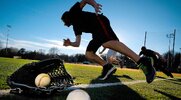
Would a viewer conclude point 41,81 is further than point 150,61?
No

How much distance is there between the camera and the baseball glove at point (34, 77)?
4.59 m

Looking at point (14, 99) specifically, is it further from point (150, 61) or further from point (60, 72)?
point (150, 61)

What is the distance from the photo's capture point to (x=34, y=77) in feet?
17.3

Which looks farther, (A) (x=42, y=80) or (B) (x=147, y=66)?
(B) (x=147, y=66)

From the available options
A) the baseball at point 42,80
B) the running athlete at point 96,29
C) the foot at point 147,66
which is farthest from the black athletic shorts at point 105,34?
the baseball at point 42,80

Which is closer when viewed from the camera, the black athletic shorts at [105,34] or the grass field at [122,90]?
the grass field at [122,90]

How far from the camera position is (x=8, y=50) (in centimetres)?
8875

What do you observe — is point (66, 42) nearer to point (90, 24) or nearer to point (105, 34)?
point (90, 24)

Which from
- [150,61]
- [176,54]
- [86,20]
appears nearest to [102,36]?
[86,20]

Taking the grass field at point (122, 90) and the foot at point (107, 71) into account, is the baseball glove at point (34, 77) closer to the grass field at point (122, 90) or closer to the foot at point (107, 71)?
the grass field at point (122, 90)

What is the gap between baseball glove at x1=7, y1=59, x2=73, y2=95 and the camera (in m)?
4.59

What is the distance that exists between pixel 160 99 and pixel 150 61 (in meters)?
1.05

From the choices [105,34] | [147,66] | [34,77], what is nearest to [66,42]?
[105,34]

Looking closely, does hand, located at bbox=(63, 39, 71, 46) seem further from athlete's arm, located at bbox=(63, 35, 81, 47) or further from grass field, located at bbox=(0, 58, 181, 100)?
grass field, located at bbox=(0, 58, 181, 100)
